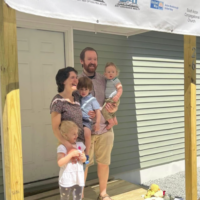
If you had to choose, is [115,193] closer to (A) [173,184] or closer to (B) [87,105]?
(B) [87,105]

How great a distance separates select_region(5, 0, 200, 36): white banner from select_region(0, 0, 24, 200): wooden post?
0.20 meters

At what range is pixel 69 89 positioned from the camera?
8.10 feet

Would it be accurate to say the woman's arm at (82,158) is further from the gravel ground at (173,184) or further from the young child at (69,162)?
the gravel ground at (173,184)

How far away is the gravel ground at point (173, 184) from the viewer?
4473 mm

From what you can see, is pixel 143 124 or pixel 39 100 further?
pixel 143 124

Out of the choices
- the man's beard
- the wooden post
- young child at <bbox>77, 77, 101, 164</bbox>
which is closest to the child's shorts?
young child at <bbox>77, 77, 101, 164</bbox>

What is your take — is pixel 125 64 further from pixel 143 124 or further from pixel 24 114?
pixel 24 114

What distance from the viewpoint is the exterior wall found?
448 cm

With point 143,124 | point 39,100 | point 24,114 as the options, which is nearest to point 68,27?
point 39,100

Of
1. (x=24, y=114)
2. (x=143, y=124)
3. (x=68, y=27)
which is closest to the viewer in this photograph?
(x=24, y=114)

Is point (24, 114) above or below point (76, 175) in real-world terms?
above

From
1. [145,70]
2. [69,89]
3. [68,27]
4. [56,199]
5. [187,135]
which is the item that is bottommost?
[56,199]

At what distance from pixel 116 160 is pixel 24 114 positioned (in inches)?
73.2

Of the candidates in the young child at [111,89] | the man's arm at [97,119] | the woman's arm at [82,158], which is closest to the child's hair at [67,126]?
the woman's arm at [82,158]
